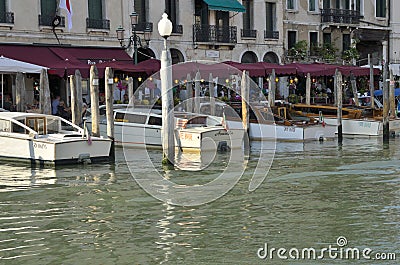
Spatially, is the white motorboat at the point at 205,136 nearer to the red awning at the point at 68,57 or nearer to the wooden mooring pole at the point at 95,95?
the wooden mooring pole at the point at 95,95

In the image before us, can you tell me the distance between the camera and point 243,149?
19438 mm

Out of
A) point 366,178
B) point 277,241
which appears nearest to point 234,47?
point 366,178

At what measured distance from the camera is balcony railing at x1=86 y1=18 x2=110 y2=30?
2633 cm

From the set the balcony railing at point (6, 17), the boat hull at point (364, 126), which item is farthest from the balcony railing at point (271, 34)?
the balcony railing at point (6, 17)

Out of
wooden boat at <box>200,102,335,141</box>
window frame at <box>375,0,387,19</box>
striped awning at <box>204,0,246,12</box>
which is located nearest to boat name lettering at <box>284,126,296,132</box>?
wooden boat at <box>200,102,335,141</box>

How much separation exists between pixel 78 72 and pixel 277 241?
11.6 m

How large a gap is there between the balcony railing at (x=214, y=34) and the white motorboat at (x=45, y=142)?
1336 centimetres

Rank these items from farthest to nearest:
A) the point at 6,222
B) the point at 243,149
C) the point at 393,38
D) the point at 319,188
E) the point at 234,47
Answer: the point at 393,38 → the point at 234,47 → the point at 243,149 → the point at 319,188 → the point at 6,222

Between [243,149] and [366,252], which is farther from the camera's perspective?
[243,149]

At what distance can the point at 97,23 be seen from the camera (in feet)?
87.1

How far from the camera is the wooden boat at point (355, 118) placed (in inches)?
922

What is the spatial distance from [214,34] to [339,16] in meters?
7.89

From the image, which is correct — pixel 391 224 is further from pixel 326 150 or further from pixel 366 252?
pixel 326 150

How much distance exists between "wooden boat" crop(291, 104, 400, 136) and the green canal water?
7640mm
